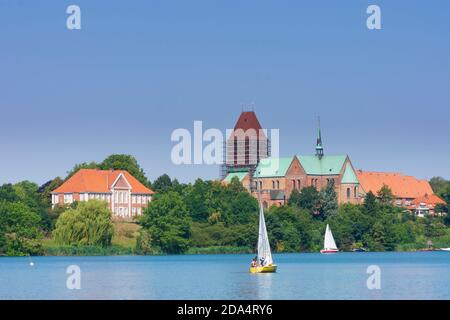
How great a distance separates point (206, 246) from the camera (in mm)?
96188

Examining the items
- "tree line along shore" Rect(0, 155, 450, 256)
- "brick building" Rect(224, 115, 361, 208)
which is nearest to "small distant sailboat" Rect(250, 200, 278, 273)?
"tree line along shore" Rect(0, 155, 450, 256)

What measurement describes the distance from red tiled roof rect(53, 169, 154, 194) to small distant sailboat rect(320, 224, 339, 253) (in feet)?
82.0

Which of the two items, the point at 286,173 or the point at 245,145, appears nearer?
the point at 286,173

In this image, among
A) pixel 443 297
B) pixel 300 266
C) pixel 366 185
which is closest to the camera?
pixel 443 297

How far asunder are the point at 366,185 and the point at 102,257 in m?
77.2

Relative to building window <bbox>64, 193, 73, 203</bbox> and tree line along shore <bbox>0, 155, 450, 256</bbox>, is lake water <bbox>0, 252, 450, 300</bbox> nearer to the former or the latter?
tree line along shore <bbox>0, 155, 450, 256</bbox>

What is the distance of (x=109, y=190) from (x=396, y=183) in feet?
187

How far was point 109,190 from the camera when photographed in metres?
120

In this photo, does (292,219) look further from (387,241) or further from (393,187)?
(393,187)

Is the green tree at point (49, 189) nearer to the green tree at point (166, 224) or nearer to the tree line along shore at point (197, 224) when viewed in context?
the tree line along shore at point (197, 224)

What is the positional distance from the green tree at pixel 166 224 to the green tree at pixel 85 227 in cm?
372

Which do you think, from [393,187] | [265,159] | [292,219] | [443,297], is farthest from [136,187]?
[443,297]

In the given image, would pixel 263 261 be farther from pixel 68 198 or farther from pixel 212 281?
pixel 68 198

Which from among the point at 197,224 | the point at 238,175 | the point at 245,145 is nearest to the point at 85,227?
the point at 197,224
